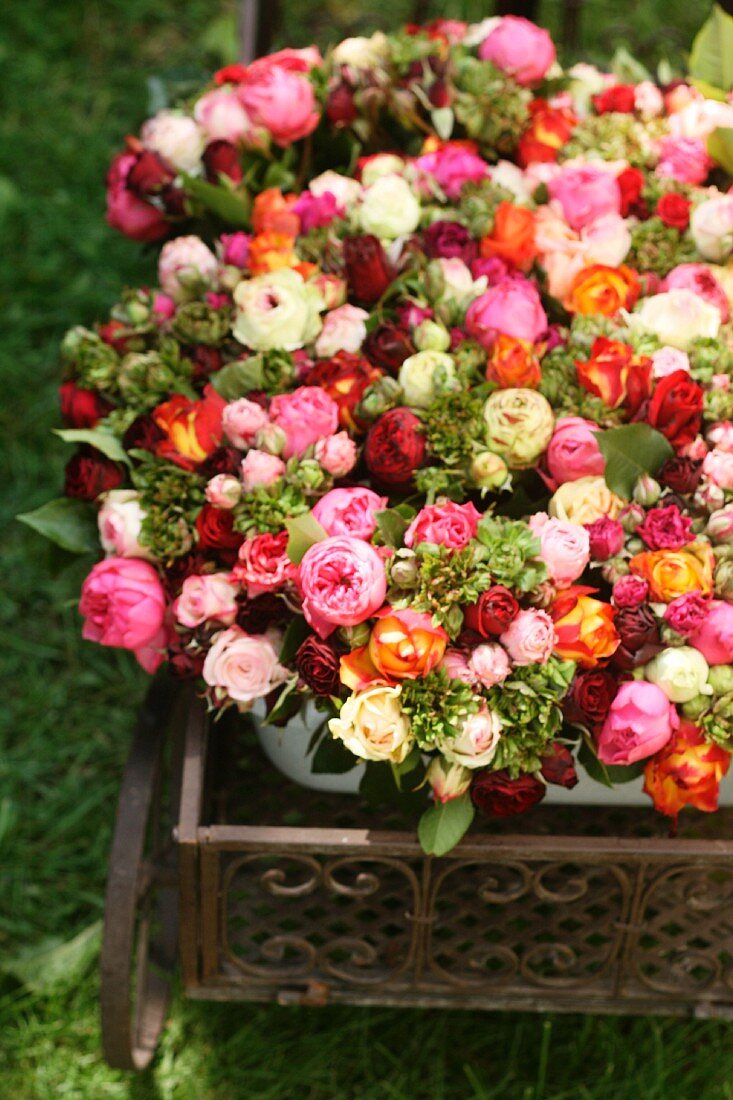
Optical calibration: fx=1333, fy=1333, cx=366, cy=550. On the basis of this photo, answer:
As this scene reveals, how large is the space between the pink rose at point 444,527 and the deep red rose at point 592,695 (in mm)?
142

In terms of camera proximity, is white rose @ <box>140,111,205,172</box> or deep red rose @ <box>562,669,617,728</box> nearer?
deep red rose @ <box>562,669,617,728</box>

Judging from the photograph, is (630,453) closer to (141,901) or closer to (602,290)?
(602,290)

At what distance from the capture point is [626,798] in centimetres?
127

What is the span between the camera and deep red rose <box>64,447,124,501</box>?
4.02ft

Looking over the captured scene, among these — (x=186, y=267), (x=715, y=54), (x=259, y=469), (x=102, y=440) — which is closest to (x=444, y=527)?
(x=259, y=469)

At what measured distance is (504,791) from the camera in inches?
40.8

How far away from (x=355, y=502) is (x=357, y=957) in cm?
44

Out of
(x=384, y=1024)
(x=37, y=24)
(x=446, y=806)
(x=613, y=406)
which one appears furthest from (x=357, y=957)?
(x=37, y=24)

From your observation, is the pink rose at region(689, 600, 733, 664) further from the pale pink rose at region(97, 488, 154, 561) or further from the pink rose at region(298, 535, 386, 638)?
the pale pink rose at region(97, 488, 154, 561)

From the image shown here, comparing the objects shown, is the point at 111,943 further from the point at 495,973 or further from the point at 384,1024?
the point at 384,1024

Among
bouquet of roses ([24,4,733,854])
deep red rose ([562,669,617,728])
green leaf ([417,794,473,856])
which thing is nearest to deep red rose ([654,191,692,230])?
bouquet of roses ([24,4,733,854])

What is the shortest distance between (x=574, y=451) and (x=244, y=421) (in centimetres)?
28

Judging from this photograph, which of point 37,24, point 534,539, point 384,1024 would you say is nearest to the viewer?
point 534,539

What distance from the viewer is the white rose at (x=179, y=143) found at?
4.83 feet
